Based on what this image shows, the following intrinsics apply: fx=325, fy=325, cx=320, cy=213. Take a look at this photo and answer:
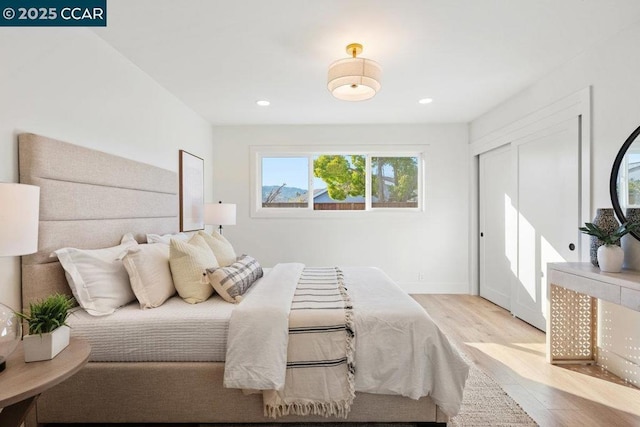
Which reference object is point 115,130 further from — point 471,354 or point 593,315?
point 593,315

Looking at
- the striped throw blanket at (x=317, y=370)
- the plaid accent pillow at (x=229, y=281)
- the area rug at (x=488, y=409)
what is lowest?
the area rug at (x=488, y=409)

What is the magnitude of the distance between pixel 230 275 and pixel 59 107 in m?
1.49

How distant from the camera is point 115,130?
254 centimetres

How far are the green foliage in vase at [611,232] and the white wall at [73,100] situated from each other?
3650 millimetres

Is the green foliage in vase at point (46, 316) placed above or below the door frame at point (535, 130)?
below

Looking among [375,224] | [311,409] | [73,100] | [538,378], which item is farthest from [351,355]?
[375,224]

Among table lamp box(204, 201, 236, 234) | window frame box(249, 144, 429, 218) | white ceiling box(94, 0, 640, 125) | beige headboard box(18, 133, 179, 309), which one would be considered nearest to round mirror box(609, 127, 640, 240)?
white ceiling box(94, 0, 640, 125)

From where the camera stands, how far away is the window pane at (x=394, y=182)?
4828 millimetres

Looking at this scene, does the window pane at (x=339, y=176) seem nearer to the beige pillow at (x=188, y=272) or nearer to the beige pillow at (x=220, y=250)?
the beige pillow at (x=220, y=250)

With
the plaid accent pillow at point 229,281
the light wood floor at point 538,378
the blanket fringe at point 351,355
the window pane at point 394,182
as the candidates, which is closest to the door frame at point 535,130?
the window pane at point 394,182

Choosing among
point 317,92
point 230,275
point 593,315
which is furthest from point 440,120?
point 230,275

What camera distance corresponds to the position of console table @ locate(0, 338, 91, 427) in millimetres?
1062

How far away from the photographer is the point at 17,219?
4.17 feet

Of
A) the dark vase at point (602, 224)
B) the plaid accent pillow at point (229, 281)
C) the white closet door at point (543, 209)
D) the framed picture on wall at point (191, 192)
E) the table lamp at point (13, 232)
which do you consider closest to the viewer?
the table lamp at point (13, 232)
